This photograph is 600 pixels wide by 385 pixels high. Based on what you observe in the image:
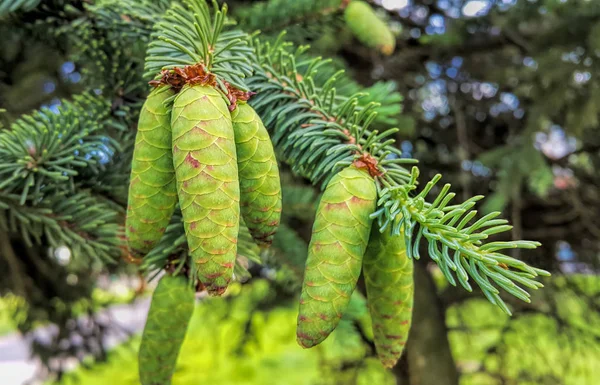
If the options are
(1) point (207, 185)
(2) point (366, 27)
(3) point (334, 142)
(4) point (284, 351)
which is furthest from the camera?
(4) point (284, 351)

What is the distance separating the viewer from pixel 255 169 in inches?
15.0

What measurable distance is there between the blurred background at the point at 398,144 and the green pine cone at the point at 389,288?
20 centimetres

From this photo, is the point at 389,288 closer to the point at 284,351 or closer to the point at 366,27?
the point at 366,27

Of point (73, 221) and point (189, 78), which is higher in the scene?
point (189, 78)

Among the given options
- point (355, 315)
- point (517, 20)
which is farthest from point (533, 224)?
point (355, 315)

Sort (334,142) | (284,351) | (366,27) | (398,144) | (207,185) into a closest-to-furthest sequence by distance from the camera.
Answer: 1. (207,185)
2. (334,142)
3. (366,27)
4. (398,144)
5. (284,351)

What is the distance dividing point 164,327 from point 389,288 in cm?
21

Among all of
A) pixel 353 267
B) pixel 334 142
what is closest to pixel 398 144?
pixel 334 142

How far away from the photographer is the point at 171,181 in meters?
0.38

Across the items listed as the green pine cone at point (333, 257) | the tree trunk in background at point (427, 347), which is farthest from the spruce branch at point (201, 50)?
the tree trunk in background at point (427, 347)

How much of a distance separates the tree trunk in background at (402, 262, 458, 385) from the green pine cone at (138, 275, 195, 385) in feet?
2.97

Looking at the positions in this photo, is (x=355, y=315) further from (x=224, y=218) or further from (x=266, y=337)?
(x=266, y=337)

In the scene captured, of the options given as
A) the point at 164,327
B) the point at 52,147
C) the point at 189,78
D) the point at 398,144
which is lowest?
the point at 398,144

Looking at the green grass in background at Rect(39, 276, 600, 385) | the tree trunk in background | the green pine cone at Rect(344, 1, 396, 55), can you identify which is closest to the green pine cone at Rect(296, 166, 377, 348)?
the green pine cone at Rect(344, 1, 396, 55)
